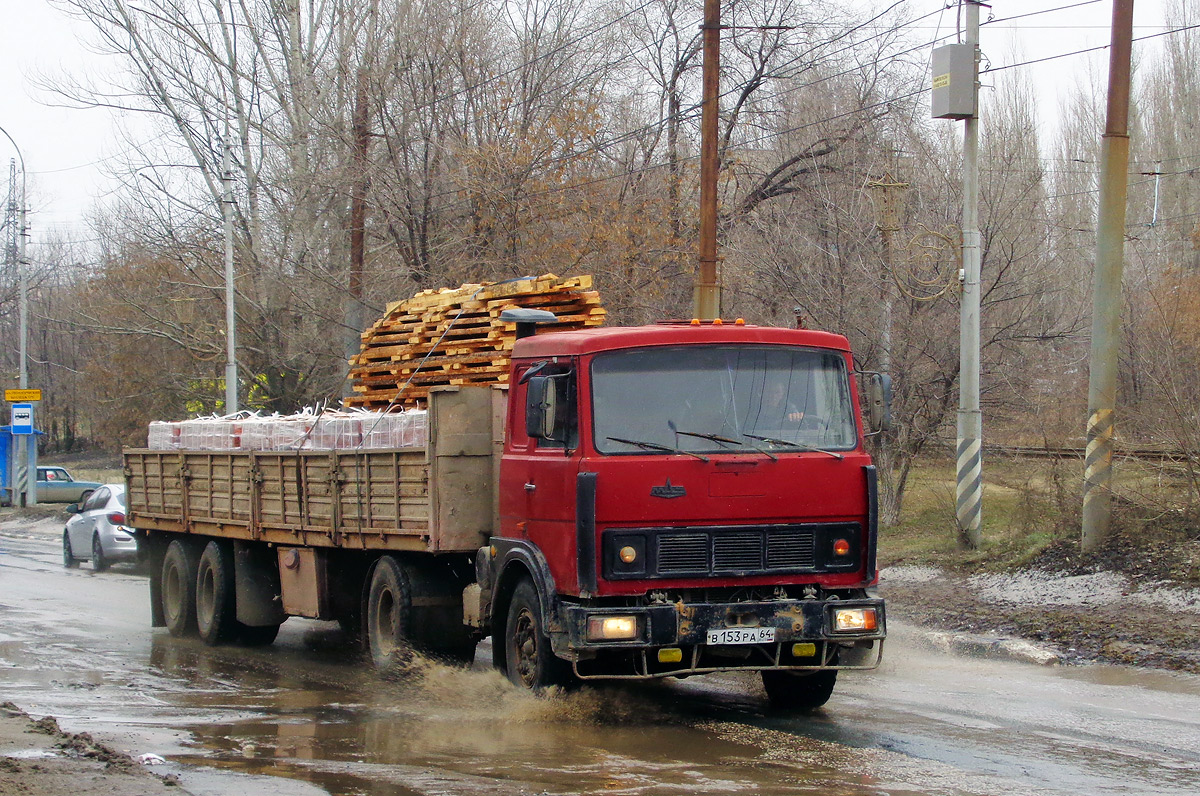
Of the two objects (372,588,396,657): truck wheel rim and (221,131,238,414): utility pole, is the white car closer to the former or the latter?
(221,131,238,414): utility pole

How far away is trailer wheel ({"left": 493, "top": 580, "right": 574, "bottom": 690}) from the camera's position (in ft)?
27.1

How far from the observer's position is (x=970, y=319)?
16.5 meters

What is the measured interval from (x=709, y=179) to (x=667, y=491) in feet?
33.8

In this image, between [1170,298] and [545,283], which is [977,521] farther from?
[545,283]

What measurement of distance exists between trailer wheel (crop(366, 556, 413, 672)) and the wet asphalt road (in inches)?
8.3

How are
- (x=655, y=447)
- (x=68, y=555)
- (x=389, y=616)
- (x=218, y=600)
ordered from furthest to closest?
(x=68, y=555) < (x=218, y=600) < (x=389, y=616) < (x=655, y=447)

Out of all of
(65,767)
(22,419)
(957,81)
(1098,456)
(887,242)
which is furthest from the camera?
(22,419)

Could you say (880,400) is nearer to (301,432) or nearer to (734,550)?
(734,550)

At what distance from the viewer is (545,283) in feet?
38.3

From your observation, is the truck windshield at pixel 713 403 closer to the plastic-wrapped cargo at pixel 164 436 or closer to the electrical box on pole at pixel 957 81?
the plastic-wrapped cargo at pixel 164 436

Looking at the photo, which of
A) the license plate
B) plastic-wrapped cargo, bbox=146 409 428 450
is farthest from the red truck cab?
plastic-wrapped cargo, bbox=146 409 428 450

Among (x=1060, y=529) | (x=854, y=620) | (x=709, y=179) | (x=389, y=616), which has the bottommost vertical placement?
(x=389, y=616)

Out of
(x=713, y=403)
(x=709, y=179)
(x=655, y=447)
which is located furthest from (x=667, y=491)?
(x=709, y=179)

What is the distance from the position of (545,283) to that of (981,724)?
5357 millimetres
